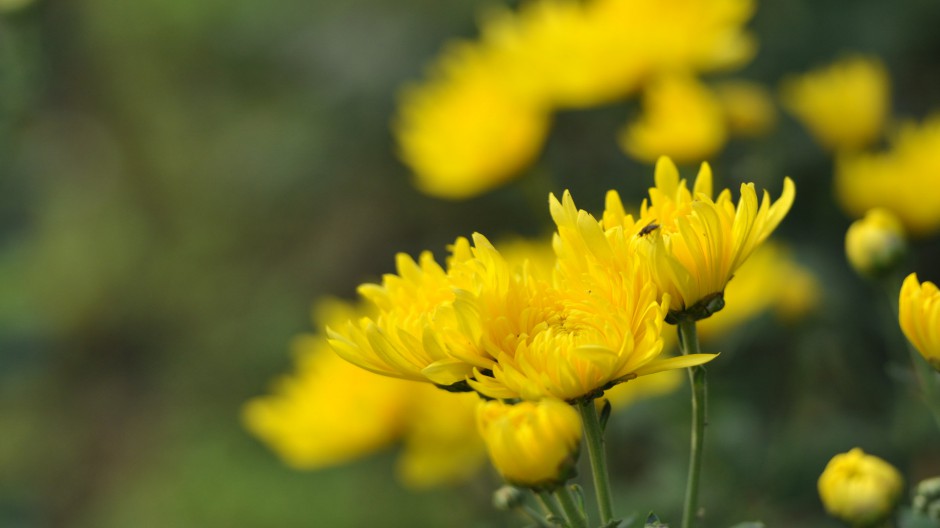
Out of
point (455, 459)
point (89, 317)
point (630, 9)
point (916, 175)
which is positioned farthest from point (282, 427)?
point (89, 317)

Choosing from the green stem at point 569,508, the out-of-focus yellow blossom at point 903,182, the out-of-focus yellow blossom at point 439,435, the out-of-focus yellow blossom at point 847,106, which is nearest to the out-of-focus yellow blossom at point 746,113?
the out-of-focus yellow blossom at point 847,106

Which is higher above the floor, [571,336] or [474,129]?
[474,129]

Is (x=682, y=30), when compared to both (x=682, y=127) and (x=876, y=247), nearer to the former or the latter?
(x=682, y=127)

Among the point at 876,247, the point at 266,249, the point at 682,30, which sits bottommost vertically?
the point at 876,247

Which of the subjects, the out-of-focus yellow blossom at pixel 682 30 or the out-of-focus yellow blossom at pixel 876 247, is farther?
the out-of-focus yellow blossom at pixel 682 30

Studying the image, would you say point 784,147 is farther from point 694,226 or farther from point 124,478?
point 124,478

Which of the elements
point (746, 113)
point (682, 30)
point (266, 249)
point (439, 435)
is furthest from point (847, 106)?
point (266, 249)

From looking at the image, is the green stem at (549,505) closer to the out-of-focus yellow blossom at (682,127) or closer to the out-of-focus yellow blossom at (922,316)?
the out-of-focus yellow blossom at (922,316)
